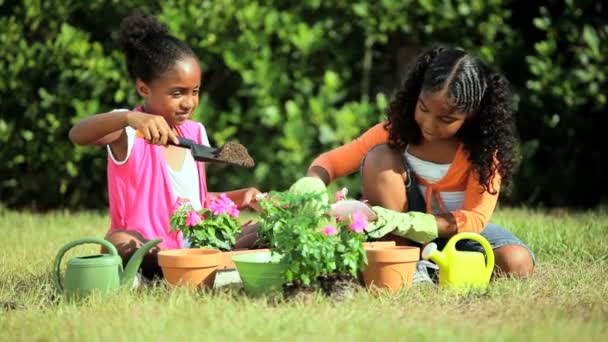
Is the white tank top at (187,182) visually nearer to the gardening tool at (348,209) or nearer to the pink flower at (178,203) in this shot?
the pink flower at (178,203)

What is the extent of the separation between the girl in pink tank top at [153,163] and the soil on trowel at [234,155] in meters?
0.26

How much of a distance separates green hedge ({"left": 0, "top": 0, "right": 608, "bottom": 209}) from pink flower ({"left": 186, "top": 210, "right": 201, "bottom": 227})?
2176 mm

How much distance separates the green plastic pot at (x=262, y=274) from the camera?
2600 mm

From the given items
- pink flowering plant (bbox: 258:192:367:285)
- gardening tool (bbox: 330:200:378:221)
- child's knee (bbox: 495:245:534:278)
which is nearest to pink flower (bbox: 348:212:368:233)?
pink flowering plant (bbox: 258:192:367:285)

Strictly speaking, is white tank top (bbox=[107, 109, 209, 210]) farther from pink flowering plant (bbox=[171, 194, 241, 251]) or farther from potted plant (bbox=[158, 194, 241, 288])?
pink flowering plant (bbox=[171, 194, 241, 251])

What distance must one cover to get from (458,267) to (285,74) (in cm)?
263

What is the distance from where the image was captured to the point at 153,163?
3285 millimetres

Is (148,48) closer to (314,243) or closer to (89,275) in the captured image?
(89,275)

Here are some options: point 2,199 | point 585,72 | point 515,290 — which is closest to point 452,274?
point 515,290

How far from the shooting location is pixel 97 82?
5.15m

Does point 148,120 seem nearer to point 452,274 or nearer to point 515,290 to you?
point 452,274

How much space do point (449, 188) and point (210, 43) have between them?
2.46 m

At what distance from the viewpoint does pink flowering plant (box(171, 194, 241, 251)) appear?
2969 millimetres

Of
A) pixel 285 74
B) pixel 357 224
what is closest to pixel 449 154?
pixel 357 224
